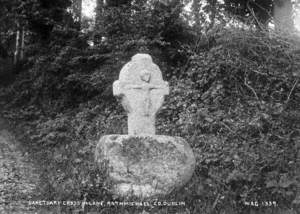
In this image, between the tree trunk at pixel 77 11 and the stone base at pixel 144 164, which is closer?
the stone base at pixel 144 164

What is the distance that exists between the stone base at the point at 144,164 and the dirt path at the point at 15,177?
125 cm

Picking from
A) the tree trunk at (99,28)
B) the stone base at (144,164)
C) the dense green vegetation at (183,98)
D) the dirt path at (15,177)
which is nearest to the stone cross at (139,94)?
the stone base at (144,164)

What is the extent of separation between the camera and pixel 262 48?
10.9m

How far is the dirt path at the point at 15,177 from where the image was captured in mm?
6648

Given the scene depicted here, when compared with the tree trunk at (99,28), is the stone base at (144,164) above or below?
below

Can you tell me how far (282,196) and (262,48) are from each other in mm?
5011

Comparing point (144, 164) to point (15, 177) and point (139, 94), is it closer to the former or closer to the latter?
point (139, 94)

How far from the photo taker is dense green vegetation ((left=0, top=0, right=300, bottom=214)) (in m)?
6.82

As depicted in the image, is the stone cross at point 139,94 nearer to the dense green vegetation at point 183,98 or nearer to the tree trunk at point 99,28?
the dense green vegetation at point 183,98

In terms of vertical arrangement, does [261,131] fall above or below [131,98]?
below

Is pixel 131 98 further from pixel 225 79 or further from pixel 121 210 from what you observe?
pixel 225 79

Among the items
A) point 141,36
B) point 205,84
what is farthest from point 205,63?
point 141,36

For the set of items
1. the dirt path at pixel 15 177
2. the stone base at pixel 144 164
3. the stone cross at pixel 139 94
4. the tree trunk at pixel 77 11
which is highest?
the tree trunk at pixel 77 11

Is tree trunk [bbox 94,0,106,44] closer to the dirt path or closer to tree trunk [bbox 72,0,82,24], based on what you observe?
tree trunk [bbox 72,0,82,24]
